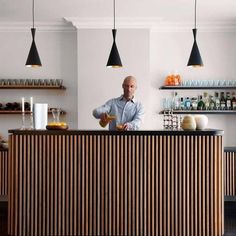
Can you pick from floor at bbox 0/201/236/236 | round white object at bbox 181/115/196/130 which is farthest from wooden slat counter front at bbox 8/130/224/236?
floor at bbox 0/201/236/236

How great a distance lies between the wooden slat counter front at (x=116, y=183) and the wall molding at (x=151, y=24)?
Result: 10.6ft

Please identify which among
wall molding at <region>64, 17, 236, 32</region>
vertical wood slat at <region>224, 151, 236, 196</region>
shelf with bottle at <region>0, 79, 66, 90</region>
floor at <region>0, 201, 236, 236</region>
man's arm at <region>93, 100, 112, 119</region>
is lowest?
floor at <region>0, 201, 236, 236</region>

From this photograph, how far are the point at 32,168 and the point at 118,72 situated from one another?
10.4 feet

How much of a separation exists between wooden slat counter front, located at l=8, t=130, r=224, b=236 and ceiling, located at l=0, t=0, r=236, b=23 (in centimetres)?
260

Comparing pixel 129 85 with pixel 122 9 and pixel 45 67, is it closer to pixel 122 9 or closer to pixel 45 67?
pixel 122 9

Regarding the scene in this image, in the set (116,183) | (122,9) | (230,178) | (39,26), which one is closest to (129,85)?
(116,183)

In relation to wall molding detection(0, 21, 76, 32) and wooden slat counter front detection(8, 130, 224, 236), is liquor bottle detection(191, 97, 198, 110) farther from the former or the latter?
wooden slat counter front detection(8, 130, 224, 236)

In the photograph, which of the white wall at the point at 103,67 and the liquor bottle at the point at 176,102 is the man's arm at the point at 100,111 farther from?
the liquor bottle at the point at 176,102

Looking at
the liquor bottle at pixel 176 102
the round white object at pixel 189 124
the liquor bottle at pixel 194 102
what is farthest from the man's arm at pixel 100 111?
the liquor bottle at pixel 194 102

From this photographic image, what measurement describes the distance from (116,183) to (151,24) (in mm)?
3603

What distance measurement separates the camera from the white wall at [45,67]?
7102 mm

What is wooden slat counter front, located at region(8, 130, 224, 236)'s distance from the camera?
4.03 metres

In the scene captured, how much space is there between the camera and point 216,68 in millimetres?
7094

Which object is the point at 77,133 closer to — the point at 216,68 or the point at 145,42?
the point at 145,42
